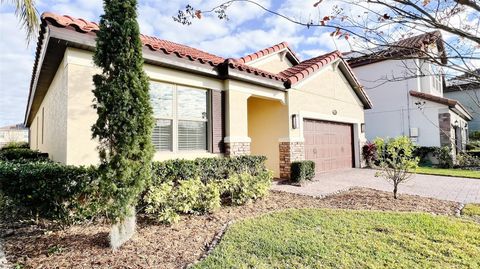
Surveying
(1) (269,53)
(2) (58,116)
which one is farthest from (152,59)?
(1) (269,53)

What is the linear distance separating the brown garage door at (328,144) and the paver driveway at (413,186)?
41.1 inches

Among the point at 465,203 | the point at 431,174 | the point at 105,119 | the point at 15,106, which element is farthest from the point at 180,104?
the point at 15,106

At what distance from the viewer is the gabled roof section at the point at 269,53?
1202cm

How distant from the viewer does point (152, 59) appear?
7.07 m

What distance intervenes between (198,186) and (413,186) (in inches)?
334

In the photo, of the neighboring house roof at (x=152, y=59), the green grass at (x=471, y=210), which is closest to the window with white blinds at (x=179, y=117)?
the neighboring house roof at (x=152, y=59)

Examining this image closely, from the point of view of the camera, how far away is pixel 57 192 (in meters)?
5.16

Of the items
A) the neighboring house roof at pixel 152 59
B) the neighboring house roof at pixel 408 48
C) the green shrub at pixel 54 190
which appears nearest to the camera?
the neighboring house roof at pixel 408 48

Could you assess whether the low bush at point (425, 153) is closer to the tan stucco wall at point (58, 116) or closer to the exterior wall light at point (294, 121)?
the exterior wall light at point (294, 121)

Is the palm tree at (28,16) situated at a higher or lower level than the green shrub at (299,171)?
higher

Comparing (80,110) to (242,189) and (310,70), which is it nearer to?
(242,189)

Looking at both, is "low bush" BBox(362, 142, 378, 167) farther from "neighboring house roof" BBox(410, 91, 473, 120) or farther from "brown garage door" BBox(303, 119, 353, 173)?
"neighboring house roof" BBox(410, 91, 473, 120)

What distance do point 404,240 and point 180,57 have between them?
681 centimetres

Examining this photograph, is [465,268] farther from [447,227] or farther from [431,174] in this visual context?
[431,174]
